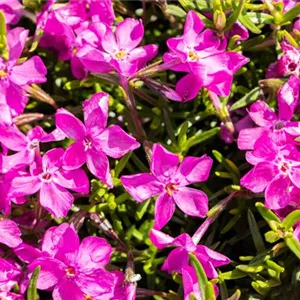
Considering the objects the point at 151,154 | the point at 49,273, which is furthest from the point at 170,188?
the point at 49,273

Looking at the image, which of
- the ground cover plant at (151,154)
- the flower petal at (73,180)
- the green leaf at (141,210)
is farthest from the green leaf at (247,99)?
the flower petal at (73,180)

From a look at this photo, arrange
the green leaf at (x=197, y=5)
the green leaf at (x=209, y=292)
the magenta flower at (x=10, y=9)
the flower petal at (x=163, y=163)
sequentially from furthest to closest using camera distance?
the magenta flower at (x=10, y=9), the green leaf at (x=197, y=5), the flower petal at (x=163, y=163), the green leaf at (x=209, y=292)

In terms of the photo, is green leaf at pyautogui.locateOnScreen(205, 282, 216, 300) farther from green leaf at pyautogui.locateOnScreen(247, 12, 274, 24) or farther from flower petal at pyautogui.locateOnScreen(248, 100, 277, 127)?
green leaf at pyautogui.locateOnScreen(247, 12, 274, 24)

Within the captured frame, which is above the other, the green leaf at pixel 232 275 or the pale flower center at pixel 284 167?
the pale flower center at pixel 284 167

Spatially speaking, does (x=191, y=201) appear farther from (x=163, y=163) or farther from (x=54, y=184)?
(x=54, y=184)

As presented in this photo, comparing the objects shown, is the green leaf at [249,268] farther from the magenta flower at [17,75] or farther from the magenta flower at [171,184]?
the magenta flower at [17,75]

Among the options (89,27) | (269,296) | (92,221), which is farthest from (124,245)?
(89,27)

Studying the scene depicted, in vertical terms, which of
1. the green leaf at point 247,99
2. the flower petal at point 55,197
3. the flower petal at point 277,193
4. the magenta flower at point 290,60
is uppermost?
the magenta flower at point 290,60
